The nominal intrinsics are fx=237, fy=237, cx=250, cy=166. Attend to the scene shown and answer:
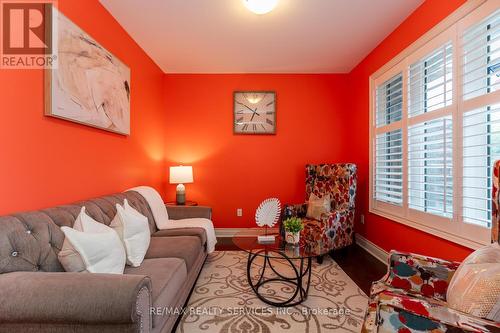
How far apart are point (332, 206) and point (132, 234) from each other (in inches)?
100

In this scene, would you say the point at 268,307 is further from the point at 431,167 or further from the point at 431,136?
the point at 431,136

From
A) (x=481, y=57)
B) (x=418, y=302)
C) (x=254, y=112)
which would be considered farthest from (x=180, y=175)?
(x=481, y=57)

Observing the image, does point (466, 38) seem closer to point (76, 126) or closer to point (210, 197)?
point (76, 126)

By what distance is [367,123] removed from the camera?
11.1 ft

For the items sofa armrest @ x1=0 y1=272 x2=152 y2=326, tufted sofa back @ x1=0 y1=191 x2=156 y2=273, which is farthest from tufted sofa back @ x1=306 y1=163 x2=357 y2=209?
tufted sofa back @ x1=0 y1=191 x2=156 y2=273

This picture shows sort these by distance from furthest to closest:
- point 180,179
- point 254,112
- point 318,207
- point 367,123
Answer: point 254,112 → point 180,179 → point 367,123 → point 318,207

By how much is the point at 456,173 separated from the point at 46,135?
312 cm

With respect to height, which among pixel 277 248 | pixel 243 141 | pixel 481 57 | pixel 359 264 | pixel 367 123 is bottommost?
pixel 359 264

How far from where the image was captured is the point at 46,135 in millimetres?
1677

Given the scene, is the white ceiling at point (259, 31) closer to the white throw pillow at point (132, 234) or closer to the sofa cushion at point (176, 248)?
the white throw pillow at point (132, 234)

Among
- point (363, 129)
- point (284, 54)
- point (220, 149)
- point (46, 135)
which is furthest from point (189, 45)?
point (363, 129)

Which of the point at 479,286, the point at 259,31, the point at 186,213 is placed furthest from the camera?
the point at 186,213

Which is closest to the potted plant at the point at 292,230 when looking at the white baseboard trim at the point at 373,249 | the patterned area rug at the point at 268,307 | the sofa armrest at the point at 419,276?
the patterned area rug at the point at 268,307

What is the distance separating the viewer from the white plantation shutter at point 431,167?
201 centimetres
